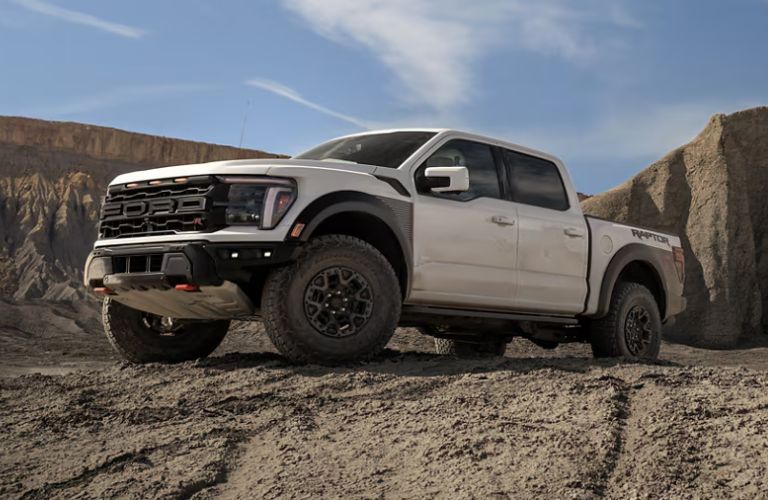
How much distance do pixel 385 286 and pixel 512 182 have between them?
1902mm

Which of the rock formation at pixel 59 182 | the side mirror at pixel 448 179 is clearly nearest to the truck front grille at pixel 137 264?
the side mirror at pixel 448 179

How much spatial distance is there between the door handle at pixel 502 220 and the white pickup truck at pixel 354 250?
14 millimetres

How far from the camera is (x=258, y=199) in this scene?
6.05 meters

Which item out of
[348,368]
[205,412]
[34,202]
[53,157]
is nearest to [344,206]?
[348,368]

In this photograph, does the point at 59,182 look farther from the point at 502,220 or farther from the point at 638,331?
the point at 502,220

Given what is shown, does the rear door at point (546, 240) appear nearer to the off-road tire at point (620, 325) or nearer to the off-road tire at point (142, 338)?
the off-road tire at point (620, 325)

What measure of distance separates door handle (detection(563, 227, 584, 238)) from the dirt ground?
4.99 feet

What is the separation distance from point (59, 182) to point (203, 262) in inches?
1914

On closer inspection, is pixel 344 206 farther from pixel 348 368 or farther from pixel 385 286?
pixel 348 368

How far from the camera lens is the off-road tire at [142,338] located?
7.36 m

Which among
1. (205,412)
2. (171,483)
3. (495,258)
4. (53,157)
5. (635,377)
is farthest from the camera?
(53,157)

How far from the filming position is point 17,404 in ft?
19.8

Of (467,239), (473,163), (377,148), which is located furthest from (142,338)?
(473,163)

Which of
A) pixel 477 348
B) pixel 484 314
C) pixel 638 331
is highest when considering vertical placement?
pixel 484 314
